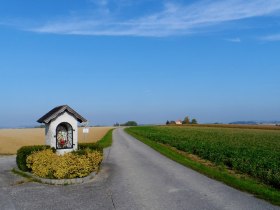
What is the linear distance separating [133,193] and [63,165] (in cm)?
417

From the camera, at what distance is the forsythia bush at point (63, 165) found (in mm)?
16719

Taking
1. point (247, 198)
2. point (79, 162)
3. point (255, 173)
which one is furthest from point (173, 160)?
point (247, 198)

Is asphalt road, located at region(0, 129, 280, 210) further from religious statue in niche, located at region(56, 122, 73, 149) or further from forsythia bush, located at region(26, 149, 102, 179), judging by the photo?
religious statue in niche, located at region(56, 122, 73, 149)

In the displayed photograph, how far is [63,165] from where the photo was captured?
16.7m

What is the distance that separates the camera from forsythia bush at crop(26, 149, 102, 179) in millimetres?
16719

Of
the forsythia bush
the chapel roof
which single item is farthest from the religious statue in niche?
the forsythia bush

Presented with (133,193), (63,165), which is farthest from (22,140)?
(133,193)

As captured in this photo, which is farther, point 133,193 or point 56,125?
point 56,125

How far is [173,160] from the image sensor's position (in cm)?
2489

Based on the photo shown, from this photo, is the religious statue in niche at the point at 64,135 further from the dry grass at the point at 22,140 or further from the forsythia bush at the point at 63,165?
the dry grass at the point at 22,140

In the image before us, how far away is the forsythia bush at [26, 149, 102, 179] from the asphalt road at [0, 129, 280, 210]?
2.29 ft

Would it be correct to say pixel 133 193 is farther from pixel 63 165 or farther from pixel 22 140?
pixel 22 140

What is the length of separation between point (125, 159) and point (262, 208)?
48.2 feet

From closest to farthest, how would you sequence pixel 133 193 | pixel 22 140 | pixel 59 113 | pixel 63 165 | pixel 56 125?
1. pixel 133 193
2. pixel 63 165
3. pixel 59 113
4. pixel 56 125
5. pixel 22 140
